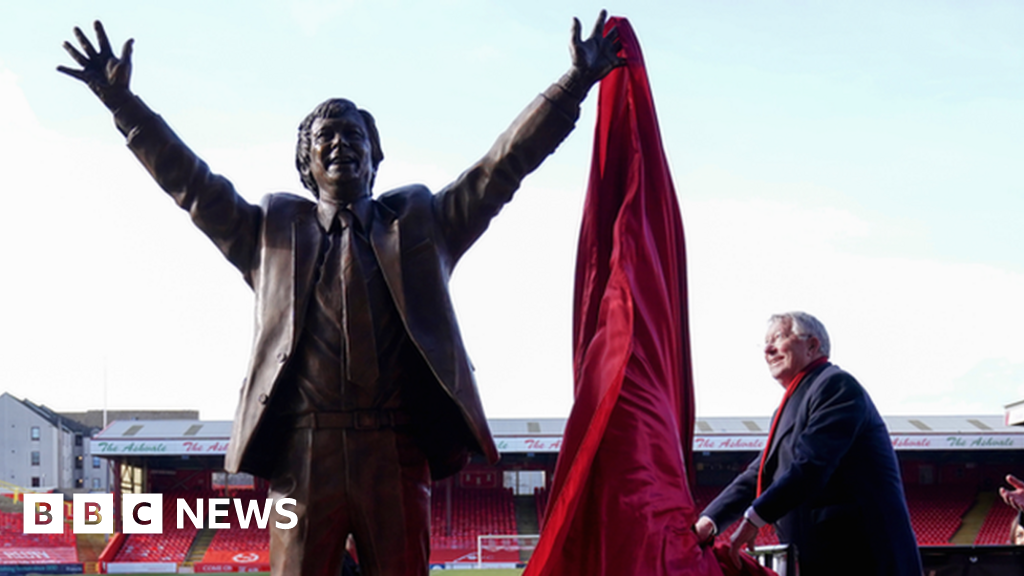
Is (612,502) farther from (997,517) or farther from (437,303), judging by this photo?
(997,517)

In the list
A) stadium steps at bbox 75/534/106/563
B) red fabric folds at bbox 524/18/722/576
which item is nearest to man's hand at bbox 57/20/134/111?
red fabric folds at bbox 524/18/722/576

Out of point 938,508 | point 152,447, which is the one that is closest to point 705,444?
point 938,508

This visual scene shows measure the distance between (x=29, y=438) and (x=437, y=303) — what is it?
56.1 m

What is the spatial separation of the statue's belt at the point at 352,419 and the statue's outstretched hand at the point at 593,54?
1.18 m

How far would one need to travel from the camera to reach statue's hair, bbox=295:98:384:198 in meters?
3.17

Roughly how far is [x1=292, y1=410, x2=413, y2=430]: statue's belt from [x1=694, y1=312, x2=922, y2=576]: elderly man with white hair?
1.18m

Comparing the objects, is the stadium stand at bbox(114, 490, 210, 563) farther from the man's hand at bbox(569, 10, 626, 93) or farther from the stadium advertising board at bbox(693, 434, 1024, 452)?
the man's hand at bbox(569, 10, 626, 93)

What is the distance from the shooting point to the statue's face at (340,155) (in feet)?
10.2

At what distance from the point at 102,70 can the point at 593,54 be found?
149 cm

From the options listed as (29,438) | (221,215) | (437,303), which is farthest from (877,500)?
(29,438)

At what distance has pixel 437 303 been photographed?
3.07 metres

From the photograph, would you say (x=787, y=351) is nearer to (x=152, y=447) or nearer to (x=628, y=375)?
(x=628, y=375)

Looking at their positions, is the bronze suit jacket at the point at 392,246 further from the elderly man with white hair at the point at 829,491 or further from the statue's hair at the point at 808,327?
the statue's hair at the point at 808,327

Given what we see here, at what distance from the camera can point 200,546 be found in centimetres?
2892
